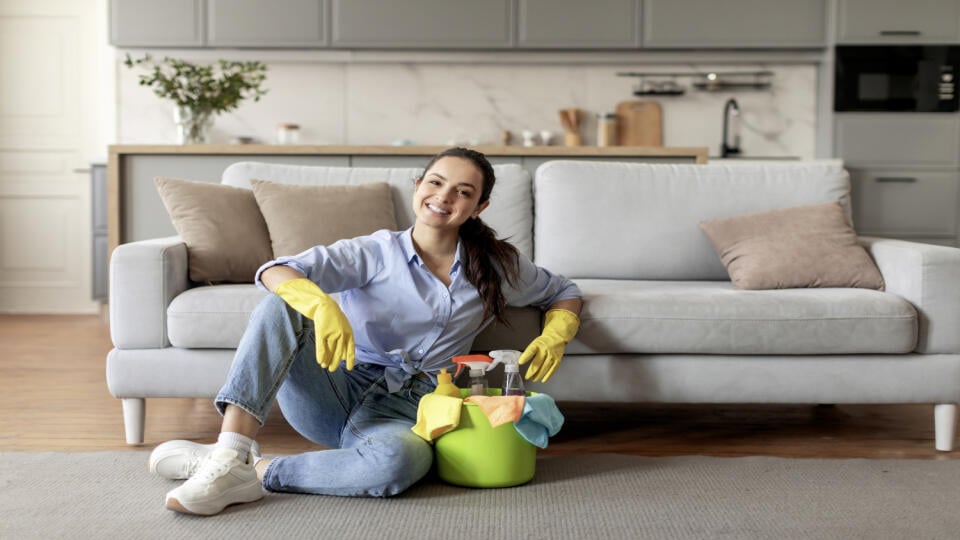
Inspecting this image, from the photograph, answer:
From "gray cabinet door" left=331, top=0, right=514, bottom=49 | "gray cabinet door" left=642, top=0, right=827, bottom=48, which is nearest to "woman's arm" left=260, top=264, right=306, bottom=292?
"gray cabinet door" left=331, top=0, right=514, bottom=49

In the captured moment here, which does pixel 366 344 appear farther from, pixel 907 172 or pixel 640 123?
Answer: pixel 907 172

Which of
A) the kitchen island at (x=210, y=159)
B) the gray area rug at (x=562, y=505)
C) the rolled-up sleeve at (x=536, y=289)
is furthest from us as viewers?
the kitchen island at (x=210, y=159)

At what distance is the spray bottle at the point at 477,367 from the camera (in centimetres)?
198

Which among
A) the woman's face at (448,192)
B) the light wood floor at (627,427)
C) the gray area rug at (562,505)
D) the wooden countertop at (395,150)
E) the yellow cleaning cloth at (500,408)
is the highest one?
the wooden countertop at (395,150)

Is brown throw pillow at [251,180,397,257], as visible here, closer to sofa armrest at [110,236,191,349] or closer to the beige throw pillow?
the beige throw pillow

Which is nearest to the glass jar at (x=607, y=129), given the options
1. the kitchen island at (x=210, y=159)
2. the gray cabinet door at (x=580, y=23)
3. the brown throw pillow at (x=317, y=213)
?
the gray cabinet door at (x=580, y=23)

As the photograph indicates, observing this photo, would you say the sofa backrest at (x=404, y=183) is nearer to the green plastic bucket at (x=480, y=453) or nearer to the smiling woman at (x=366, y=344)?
the smiling woman at (x=366, y=344)

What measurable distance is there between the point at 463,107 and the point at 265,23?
1.22m

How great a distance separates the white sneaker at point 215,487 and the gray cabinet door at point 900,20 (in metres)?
4.50

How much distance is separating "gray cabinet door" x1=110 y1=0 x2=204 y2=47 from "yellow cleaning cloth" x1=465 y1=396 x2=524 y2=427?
4.02 metres

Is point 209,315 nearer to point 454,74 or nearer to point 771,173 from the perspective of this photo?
point 771,173

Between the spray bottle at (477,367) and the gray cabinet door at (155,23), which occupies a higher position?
the gray cabinet door at (155,23)

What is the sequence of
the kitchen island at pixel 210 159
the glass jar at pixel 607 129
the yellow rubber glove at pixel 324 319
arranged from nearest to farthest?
the yellow rubber glove at pixel 324 319 → the kitchen island at pixel 210 159 → the glass jar at pixel 607 129

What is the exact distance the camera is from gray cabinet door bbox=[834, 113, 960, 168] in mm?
5176
